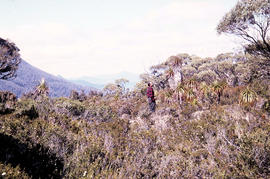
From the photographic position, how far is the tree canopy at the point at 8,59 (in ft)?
70.1

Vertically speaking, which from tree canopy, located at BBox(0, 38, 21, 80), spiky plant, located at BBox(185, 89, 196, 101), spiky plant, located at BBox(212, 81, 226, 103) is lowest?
spiky plant, located at BBox(185, 89, 196, 101)

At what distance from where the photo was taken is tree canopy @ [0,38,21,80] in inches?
841

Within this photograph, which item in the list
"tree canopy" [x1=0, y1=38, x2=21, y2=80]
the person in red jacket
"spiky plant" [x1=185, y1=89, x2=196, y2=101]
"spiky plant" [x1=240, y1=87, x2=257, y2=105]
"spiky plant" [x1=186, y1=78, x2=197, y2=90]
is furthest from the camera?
"tree canopy" [x1=0, y1=38, x2=21, y2=80]

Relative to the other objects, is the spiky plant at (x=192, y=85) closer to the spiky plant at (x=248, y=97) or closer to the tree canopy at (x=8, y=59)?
the spiky plant at (x=248, y=97)

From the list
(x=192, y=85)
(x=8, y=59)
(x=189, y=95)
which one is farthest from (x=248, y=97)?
(x=8, y=59)

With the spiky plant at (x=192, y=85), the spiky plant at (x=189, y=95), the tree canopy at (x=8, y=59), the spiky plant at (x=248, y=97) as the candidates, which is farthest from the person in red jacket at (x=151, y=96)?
the tree canopy at (x=8, y=59)

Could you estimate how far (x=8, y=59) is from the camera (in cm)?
2198

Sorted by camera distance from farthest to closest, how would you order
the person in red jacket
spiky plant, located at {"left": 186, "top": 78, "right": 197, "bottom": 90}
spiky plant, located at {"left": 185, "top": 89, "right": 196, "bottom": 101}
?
spiky plant, located at {"left": 186, "top": 78, "right": 197, "bottom": 90}, spiky plant, located at {"left": 185, "top": 89, "right": 196, "bottom": 101}, the person in red jacket

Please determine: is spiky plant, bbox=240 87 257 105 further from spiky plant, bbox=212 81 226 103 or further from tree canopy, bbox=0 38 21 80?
tree canopy, bbox=0 38 21 80

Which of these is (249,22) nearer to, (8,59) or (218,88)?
(218,88)

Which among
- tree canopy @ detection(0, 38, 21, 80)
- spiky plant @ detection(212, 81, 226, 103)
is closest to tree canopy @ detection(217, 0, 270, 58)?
spiky plant @ detection(212, 81, 226, 103)

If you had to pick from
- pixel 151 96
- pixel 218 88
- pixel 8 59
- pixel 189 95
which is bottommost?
pixel 189 95

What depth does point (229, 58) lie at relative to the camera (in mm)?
43188

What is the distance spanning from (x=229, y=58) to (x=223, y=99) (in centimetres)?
3360
